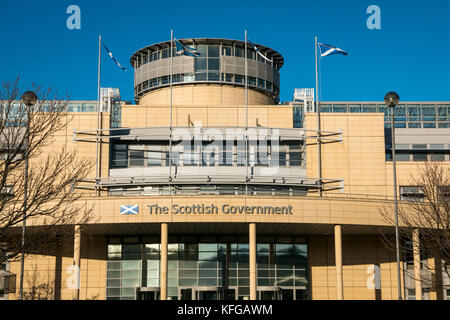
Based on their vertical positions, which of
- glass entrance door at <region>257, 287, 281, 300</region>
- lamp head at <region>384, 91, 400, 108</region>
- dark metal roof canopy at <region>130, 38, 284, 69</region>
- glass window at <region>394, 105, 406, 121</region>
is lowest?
glass entrance door at <region>257, 287, 281, 300</region>

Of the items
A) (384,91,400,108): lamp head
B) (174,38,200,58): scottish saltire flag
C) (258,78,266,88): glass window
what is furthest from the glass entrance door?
(174,38,200,58): scottish saltire flag

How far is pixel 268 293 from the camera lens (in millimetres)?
43531

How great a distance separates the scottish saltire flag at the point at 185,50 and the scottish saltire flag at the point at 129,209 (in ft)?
50.0

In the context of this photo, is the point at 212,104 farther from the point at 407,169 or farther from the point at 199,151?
the point at 407,169

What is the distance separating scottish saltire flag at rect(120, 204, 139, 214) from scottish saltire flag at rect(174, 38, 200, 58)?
15.2 meters

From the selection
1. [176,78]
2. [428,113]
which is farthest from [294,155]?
[428,113]

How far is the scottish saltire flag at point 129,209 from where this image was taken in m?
38.7

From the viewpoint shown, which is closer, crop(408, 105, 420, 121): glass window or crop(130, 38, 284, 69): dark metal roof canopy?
crop(130, 38, 284, 69): dark metal roof canopy

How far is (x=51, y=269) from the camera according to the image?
144ft

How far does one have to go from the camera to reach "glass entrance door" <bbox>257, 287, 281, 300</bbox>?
4288 cm

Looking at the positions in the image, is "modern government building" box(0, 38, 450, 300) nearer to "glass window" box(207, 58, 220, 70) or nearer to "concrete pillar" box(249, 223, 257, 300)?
"concrete pillar" box(249, 223, 257, 300)
